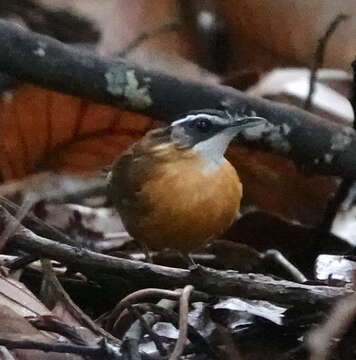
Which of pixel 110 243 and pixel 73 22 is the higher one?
pixel 73 22

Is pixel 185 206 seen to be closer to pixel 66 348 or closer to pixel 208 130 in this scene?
pixel 208 130

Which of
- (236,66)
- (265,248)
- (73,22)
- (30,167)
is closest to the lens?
(265,248)

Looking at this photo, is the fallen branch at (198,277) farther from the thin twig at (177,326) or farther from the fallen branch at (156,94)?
the fallen branch at (156,94)

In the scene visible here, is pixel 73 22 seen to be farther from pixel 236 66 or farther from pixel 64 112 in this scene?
pixel 64 112

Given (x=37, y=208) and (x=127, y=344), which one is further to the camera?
(x=37, y=208)

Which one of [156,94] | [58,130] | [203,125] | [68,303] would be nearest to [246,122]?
[203,125]

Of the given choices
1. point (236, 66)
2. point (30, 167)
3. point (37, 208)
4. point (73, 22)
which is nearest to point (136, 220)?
point (37, 208)

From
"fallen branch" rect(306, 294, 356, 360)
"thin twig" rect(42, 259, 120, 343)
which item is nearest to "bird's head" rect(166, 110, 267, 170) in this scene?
"thin twig" rect(42, 259, 120, 343)
